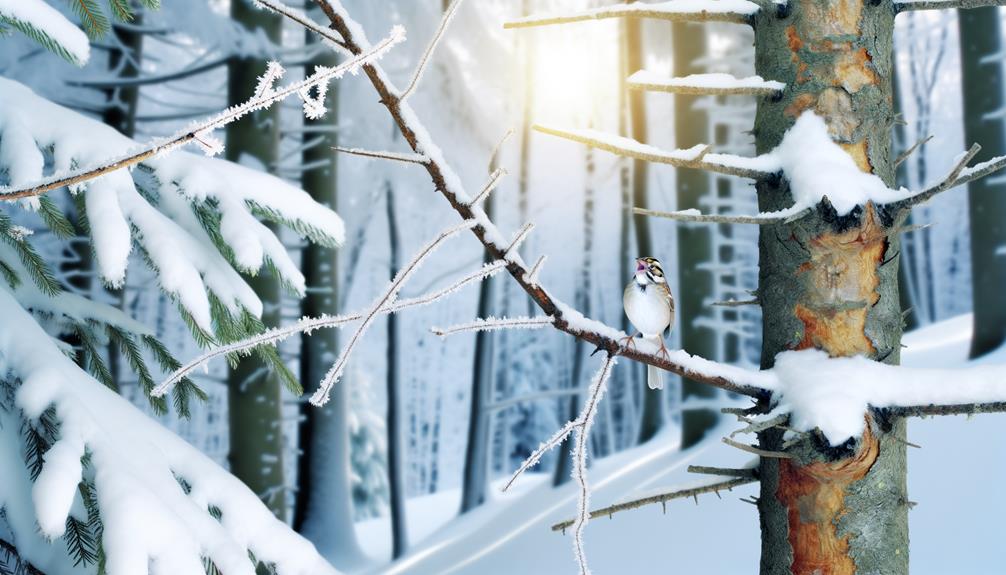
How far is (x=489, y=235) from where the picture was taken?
1354 mm

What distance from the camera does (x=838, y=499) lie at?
67.6 inches

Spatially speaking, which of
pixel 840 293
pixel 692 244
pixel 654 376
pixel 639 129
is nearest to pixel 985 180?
pixel 692 244

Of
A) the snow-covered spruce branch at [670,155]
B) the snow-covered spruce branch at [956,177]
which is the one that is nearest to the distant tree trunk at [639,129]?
the snow-covered spruce branch at [670,155]

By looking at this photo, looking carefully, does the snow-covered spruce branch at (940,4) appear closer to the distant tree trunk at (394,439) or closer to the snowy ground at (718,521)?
the snowy ground at (718,521)

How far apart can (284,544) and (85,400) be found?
0.59 metres

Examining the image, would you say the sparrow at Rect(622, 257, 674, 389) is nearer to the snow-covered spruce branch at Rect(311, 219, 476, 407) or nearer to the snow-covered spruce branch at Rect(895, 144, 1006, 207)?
the snow-covered spruce branch at Rect(895, 144, 1006, 207)

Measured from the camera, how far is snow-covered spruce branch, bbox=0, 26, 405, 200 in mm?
989

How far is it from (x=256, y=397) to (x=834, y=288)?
18.6ft

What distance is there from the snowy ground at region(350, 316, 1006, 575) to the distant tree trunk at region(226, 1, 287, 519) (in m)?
2.08

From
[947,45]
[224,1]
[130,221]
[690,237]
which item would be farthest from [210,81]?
[947,45]

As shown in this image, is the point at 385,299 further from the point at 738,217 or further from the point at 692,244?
the point at 692,244

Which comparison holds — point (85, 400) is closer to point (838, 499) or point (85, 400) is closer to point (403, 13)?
point (838, 499)

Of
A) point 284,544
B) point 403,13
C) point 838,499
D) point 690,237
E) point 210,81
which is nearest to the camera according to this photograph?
point 838,499

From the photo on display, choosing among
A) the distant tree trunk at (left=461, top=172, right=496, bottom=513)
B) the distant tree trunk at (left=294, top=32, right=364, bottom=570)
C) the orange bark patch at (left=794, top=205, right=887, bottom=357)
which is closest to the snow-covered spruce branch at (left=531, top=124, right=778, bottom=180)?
the orange bark patch at (left=794, top=205, right=887, bottom=357)
